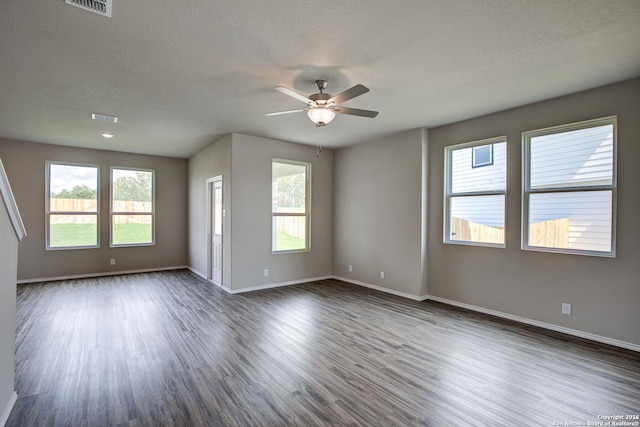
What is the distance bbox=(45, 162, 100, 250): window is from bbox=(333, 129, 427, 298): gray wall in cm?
516

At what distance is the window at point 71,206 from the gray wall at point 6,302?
502 cm

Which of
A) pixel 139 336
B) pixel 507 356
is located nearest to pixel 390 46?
pixel 507 356

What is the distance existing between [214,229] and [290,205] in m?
1.63

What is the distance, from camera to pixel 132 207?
694 centimetres

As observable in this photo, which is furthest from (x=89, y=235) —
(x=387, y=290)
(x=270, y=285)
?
(x=387, y=290)

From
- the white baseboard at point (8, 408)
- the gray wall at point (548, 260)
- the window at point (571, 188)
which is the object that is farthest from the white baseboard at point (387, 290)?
the white baseboard at point (8, 408)

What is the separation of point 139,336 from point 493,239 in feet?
14.9

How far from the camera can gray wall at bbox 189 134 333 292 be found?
5164mm

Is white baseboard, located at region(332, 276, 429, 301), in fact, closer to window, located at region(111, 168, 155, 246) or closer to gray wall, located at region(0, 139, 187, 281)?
gray wall, located at region(0, 139, 187, 281)

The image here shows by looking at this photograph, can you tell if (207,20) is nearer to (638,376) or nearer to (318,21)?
(318,21)

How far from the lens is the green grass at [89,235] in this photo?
6160 mm

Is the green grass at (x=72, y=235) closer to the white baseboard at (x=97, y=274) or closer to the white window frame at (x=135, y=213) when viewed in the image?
the white window frame at (x=135, y=213)

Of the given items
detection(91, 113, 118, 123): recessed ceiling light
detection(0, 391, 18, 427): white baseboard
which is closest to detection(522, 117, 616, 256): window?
detection(0, 391, 18, 427): white baseboard

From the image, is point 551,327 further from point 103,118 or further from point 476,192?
point 103,118
